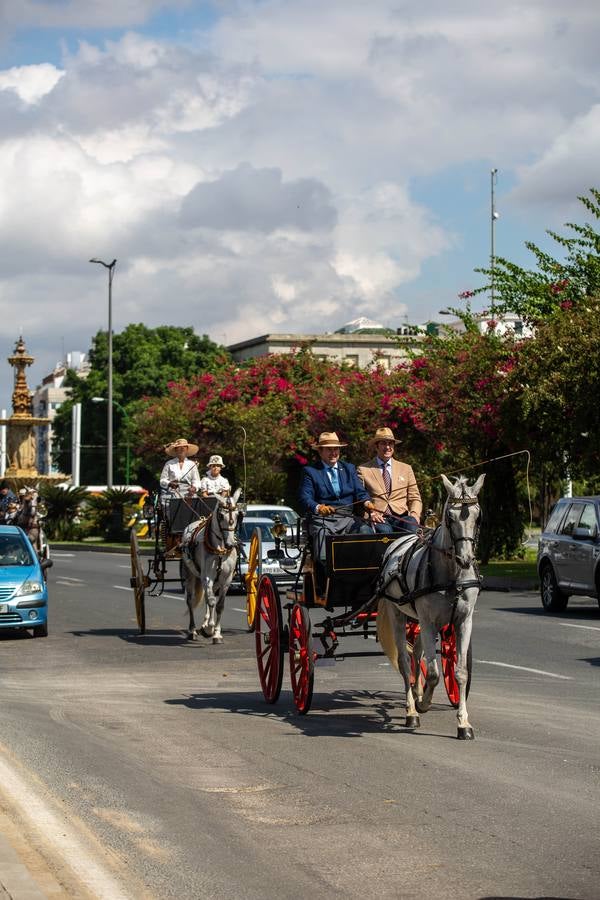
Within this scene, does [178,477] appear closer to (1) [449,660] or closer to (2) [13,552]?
(2) [13,552]

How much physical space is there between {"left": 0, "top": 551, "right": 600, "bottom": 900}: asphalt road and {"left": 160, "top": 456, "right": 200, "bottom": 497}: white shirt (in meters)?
3.31

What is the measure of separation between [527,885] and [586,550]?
1750 centimetres

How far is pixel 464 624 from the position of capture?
1112cm

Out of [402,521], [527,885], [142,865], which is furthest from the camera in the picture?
[402,521]

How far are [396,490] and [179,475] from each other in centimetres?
793

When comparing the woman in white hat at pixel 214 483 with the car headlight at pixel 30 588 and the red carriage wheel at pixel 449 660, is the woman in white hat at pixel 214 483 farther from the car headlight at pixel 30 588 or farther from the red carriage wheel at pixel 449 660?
the red carriage wheel at pixel 449 660

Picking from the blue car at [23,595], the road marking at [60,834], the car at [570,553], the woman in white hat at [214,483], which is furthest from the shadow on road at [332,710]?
the car at [570,553]

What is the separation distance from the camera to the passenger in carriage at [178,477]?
2017 centimetres

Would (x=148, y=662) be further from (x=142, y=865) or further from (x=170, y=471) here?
(x=142, y=865)

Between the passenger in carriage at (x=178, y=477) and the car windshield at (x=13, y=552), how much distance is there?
2.92 m

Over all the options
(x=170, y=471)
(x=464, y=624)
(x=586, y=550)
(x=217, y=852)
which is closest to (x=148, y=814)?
(x=217, y=852)

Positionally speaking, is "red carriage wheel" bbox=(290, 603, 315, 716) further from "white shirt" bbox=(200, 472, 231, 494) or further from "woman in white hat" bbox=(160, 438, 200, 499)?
"woman in white hat" bbox=(160, 438, 200, 499)

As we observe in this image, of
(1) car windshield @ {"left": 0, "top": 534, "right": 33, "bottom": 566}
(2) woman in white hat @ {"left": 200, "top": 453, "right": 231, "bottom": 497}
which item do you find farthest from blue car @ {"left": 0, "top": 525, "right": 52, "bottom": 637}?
(2) woman in white hat @ {"left": 200, "top": 453, "right": 231, "bottom": 497}

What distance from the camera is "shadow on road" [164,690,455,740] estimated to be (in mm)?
11781
